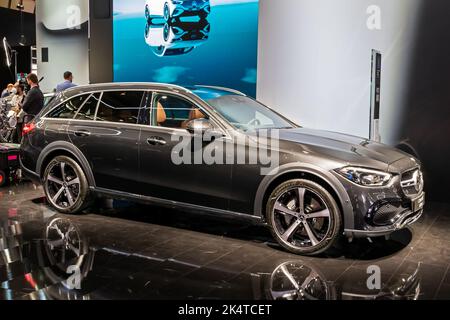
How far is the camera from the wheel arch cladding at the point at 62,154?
521cm

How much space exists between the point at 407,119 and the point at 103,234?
4.47 meters

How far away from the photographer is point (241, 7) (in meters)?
7.73

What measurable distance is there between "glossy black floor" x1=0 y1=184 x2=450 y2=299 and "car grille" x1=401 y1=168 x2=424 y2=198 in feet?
1.84

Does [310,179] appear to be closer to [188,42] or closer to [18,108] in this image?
[188,42]

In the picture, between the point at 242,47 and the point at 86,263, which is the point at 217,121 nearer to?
the point at 86,263

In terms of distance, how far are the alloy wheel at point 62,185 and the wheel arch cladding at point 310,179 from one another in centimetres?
220

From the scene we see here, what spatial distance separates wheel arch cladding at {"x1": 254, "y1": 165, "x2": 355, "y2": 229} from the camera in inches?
153

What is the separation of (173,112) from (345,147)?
1.73 metres

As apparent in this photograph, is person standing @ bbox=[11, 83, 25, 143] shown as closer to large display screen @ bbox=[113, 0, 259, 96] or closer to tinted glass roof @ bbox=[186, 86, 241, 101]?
large display screen @ bbox=[113, 0, 259, 96]

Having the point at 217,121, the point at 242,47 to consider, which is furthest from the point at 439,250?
the point at 242,47

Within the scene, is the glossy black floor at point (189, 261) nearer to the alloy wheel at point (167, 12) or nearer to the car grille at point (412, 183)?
the car grille at point (412, 183)

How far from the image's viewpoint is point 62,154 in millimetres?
5438

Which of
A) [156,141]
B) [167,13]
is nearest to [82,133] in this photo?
[156,141]
